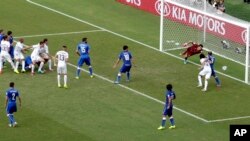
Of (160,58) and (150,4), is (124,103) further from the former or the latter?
(150,4)

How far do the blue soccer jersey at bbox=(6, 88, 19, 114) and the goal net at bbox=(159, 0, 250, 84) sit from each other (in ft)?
45.4

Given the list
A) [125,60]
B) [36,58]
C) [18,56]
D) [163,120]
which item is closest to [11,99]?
[163,120]

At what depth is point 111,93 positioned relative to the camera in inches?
1882

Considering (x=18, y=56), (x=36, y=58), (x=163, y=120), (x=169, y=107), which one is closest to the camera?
(x=169, y=107)

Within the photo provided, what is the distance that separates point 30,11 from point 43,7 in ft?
3.95

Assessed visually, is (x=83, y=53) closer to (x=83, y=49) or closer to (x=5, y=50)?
(x=83, y=49)

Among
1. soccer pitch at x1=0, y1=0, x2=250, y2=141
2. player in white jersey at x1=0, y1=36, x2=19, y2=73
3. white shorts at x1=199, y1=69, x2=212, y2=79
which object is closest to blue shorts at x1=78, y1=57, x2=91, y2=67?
A: soccer pitch at x1=0, y1=0, x2=250, y2=141

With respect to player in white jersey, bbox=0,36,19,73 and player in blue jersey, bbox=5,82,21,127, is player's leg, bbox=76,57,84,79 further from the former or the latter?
player in blue jersey, bbox=5,82,21,127

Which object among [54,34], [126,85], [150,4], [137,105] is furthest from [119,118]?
[150,4]

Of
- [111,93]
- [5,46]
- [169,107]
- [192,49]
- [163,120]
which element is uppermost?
[192,49]

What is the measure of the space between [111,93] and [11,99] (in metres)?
6.97

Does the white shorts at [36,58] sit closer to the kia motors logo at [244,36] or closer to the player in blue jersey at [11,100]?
the player in blue jersey at [11,100]

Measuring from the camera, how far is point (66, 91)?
47.9 meters

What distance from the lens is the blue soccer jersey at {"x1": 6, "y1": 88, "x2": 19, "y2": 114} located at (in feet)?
138
